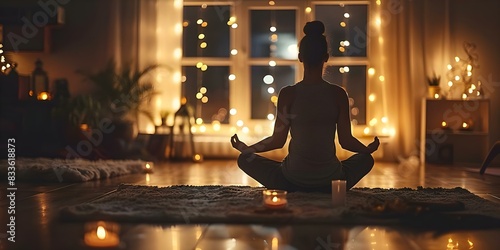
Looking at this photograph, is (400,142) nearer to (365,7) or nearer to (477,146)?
(477,146)

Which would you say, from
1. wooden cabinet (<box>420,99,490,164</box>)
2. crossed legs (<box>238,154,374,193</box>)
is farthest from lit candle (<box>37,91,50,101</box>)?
wooden cabinet (<box>420,99,490,164</box>)

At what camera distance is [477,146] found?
5.96m

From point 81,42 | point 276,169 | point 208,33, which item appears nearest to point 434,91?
point 208,33

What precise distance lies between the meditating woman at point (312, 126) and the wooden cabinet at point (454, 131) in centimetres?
326

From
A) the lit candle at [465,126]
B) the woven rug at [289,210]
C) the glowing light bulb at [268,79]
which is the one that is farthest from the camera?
the glowing light bulb at [268,79]

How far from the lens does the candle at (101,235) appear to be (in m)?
1.70

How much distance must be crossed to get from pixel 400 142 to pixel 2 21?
380cm

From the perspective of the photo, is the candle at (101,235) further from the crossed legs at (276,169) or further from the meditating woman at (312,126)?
the crossed legs at (276,169)

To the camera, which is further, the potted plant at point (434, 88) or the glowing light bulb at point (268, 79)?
the glowing light bulb at point (268, 79)

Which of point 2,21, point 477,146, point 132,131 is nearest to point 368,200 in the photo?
point 132,131

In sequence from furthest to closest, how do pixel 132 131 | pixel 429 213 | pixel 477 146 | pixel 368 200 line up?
pixel 477 146 → pixel 132 131 → pixel 368 200 → pixel 429 213

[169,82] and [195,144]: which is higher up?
[169,82]

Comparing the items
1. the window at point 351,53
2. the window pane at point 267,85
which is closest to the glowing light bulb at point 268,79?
the window pane at point 267,85

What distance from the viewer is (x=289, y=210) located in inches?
86.0
